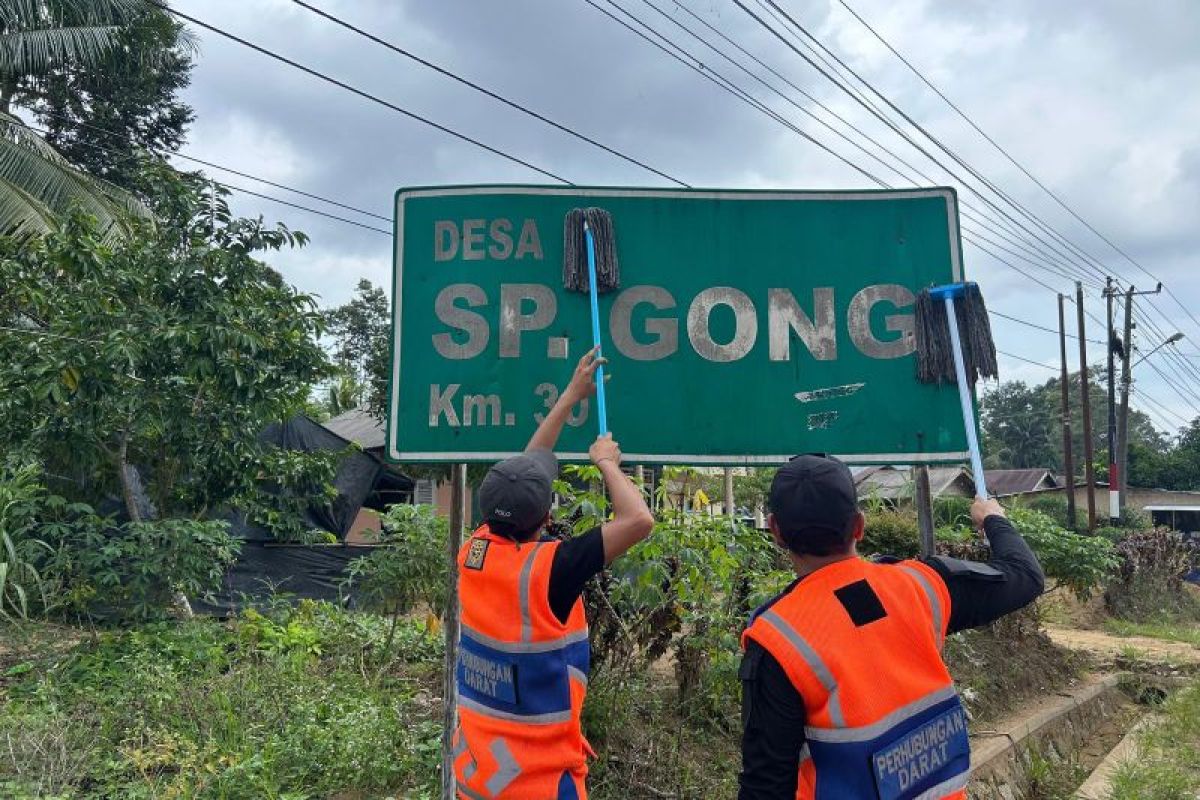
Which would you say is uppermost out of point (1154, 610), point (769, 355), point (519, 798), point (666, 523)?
point (769, 355)

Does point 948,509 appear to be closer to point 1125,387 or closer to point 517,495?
point 517,495

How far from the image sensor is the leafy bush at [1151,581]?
1529 cm

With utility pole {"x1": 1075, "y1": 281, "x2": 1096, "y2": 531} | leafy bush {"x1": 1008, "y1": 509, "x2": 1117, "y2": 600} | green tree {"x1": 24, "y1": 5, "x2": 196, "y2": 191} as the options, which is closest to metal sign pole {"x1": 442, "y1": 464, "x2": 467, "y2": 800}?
leafy bush {"x1": 1008, "y1": 509, "x2": 1117, "y2": 600}

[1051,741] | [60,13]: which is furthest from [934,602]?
[60,13]

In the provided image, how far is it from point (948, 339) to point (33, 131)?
1530cm

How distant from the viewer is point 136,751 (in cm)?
382

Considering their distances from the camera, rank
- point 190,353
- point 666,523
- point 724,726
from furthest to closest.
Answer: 1. point 190,353
2. point 724,726
3. point 666,523

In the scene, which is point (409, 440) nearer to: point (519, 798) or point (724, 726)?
point (519, 798)

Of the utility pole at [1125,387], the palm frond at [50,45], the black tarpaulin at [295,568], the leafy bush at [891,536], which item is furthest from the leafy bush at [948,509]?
the utility pole at [1125,387]

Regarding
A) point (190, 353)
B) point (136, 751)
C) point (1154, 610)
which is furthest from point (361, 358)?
point (136, 751)

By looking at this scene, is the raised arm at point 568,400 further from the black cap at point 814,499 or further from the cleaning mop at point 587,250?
the black cap at point 814,499

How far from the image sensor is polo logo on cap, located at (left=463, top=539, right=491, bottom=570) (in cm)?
261

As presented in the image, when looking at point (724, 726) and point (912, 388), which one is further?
point (724, 726)

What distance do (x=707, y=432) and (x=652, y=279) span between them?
66cm
